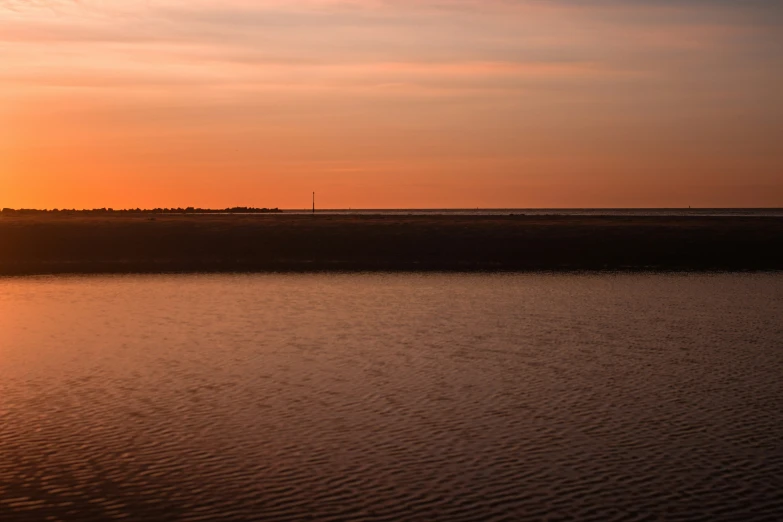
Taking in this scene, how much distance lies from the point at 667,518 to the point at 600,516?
118 cm

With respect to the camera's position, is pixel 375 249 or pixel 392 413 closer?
pixel 392 413

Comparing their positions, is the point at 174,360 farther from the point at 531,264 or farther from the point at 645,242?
the point at 645,242

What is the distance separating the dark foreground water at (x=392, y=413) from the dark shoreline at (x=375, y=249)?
33852 millimetres

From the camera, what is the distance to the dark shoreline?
3250 inches

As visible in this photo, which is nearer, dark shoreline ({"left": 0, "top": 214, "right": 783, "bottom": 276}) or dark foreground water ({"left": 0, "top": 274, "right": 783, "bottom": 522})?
dark foreground water ({"left": 0, "top": 274, "right": 783, "bottom": 522})

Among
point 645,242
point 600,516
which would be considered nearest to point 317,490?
point 600,516

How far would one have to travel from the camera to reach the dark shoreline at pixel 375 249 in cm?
8256

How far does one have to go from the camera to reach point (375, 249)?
90.7 metres

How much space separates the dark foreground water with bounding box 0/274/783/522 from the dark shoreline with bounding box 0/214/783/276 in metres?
33.9

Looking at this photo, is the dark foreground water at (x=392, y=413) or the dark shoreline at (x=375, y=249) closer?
the dark foreground water at (x=392, y=413)

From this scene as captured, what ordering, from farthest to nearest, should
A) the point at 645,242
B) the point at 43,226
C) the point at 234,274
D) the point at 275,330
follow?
the point at 43,226, the point at 645,242, the point at 234,274, the point at 275,330

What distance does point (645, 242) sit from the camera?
9206 cm

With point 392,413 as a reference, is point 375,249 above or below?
above

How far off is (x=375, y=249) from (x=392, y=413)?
66257 millimetres
